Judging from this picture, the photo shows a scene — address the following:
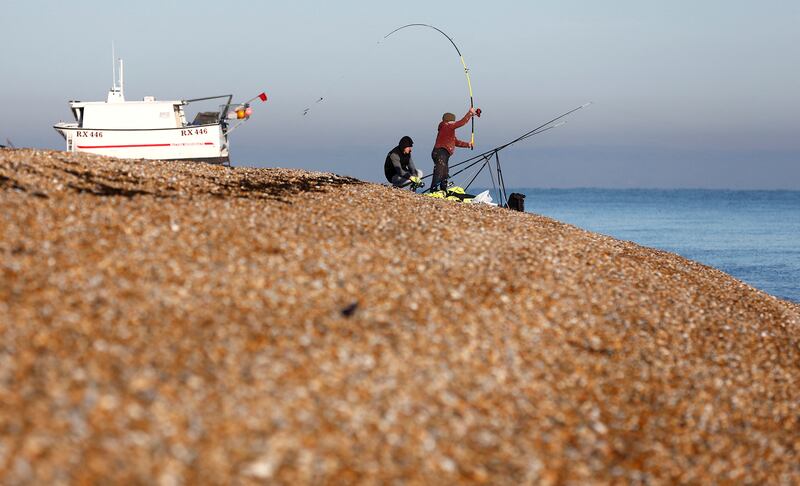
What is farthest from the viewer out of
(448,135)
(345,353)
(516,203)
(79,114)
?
(79,114)

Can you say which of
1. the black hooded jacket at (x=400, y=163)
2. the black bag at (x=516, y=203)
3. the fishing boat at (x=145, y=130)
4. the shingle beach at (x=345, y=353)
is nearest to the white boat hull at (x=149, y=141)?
the fishing boat at (x=145, y=130)

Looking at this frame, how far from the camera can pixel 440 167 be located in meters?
22.8

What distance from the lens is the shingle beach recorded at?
670cm

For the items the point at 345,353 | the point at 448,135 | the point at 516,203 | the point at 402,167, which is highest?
the point at 448,135

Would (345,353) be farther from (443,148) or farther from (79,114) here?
(79,114)

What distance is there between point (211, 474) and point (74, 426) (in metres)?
1.15

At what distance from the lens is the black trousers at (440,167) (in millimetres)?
22797

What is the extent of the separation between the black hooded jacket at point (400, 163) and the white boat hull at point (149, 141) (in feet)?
33.5

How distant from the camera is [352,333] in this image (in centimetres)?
873

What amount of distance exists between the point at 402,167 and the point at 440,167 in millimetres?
1330

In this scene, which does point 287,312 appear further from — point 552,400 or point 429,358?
point 552,400

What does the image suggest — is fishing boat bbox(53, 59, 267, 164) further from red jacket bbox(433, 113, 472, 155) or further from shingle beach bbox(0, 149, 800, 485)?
shingle beach bbox(0, 149, 800, 485)

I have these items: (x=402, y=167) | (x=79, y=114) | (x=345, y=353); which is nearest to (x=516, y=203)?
(x=402, y=167)

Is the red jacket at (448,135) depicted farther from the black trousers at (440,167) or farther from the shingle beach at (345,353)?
the shingle beach at (345,353)
